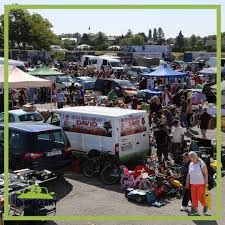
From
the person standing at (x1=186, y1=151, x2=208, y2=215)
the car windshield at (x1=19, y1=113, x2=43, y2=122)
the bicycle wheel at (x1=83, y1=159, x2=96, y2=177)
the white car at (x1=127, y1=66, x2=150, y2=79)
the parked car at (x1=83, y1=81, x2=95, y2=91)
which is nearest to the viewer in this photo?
the person standing at (x1=186, y1=151, x2=208, y2=215)

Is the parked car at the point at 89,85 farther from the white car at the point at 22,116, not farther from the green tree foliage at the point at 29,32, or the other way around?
the green tree foliage at the point at 29,32

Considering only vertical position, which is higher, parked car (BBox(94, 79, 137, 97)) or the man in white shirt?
parked car (BBox(94, 79, 137, 97))

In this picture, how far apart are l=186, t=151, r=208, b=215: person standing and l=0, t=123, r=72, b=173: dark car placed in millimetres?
3541

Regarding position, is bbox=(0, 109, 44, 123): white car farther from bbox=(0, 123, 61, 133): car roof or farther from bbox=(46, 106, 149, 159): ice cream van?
bbox=(0, 123, 61, 133): car roof

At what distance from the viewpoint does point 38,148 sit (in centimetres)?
1144

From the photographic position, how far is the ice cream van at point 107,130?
12.5 meters

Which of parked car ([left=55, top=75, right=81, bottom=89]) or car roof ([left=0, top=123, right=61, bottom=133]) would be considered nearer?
car roof ([left=0, top=123, right=61, bottom=133])

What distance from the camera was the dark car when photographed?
37.3 ft

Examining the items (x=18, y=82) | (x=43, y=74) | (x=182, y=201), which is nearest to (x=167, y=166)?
(x=182, y=201)

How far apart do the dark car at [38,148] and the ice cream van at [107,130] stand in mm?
1051

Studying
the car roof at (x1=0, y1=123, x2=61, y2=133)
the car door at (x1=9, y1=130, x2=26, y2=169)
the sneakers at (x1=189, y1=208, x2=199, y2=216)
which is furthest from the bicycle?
the sneakers at (x1=189, y1=208, x2=199, y2=216)

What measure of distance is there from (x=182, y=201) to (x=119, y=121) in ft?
10.1

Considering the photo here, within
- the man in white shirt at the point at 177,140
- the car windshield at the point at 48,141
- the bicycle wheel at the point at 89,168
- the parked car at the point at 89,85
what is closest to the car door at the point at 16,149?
the car windshield at the point at 48,141

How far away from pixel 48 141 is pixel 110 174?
1.76 meters
